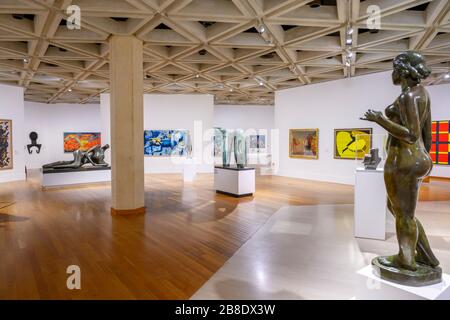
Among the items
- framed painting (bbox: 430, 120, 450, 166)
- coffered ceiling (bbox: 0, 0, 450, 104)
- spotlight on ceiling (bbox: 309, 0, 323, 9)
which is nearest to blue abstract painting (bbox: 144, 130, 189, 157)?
coffered ceiling (bbox: 0, 0, 450, 104)

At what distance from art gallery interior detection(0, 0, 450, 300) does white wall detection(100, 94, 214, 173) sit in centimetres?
24

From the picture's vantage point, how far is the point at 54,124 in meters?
18.6

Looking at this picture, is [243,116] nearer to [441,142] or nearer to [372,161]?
[441,142]

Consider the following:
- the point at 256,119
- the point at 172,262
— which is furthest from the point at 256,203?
the point at 256,119

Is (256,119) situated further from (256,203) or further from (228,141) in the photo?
(256,203)

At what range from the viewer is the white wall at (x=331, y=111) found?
1091cm

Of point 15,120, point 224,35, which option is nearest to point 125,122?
point 224,35

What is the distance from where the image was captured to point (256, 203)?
7.95m

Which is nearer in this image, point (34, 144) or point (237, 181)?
point (237, 181)

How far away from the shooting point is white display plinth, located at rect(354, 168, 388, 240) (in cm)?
498

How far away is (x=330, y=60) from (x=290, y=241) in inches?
289

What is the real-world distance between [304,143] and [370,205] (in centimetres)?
841

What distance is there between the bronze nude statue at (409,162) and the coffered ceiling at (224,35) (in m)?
3.18

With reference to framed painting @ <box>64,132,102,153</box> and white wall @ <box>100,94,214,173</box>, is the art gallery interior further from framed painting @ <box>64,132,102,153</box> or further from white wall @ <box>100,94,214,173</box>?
framed painting @ <box>64,132,102,153</box>
